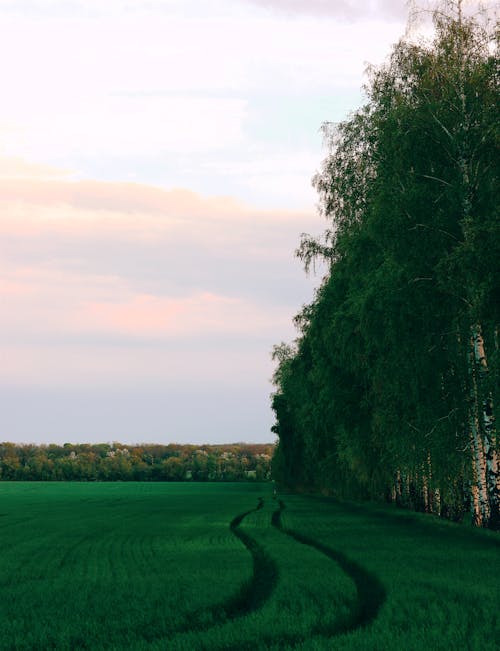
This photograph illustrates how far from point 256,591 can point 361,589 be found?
229 centimetres

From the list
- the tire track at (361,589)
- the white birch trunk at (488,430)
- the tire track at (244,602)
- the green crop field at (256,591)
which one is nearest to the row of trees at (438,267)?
the white birch trunk at (488,430)

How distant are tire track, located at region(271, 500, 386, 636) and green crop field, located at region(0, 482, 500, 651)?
0.13 feet

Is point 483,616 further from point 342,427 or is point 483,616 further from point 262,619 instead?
point 342,427

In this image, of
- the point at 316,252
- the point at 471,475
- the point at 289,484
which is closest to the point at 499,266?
the point at 471,475

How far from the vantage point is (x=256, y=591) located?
18828 millimetres

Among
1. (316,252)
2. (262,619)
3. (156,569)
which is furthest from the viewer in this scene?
(316,252)

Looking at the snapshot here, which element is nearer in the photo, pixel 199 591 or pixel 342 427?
pixel 199 591

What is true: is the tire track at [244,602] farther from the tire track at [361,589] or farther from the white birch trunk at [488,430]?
the white birch trunk at [488,430]

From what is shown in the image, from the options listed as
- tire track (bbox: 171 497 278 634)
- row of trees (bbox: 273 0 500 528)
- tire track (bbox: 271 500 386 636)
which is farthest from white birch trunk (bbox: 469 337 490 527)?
tire track (bbox: 171 497 278 634)

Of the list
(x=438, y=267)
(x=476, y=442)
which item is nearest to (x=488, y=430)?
(x=476, y=442)

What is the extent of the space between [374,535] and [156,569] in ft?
41.3

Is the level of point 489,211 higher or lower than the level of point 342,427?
higher

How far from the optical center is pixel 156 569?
23234mm

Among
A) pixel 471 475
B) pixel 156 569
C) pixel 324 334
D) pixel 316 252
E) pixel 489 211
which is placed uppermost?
pixel 316 252
